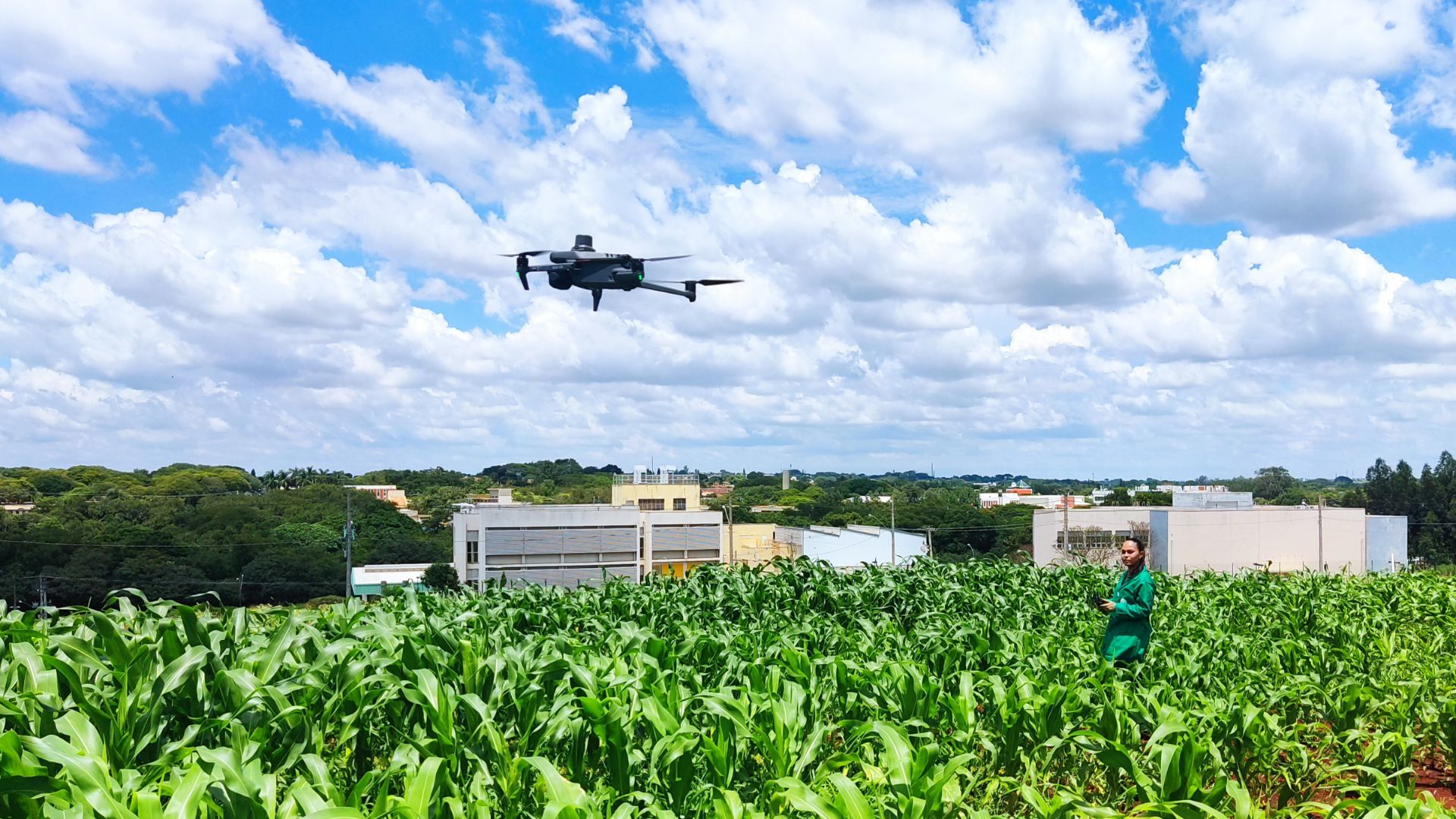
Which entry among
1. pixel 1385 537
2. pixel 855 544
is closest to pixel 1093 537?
pixel 1385 537

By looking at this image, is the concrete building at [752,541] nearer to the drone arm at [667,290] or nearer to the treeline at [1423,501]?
the drone arm at [667,290]

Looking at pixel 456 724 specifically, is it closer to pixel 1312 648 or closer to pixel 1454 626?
pixel 1312 648

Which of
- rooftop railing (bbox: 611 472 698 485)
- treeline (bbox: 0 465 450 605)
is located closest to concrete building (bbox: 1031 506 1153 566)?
rooftop railing (bbox: 611 472 698 485)

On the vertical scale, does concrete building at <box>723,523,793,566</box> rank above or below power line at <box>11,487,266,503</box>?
Result: below

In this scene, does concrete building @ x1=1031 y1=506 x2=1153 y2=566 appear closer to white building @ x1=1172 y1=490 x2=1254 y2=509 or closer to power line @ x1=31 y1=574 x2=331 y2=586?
white building @ x1=1172 y1=490 x2=1254 y2=509

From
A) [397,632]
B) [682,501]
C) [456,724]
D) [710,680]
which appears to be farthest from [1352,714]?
[682,501]

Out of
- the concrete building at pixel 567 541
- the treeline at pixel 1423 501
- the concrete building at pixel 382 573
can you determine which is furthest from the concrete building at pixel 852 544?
the treeline at pixel 1423 501

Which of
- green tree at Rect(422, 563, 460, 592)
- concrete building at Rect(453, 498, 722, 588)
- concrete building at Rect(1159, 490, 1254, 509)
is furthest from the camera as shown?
concrete building at Rect(1159, 490, 1254, 509)

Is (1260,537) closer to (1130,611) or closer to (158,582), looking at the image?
(158,582)
